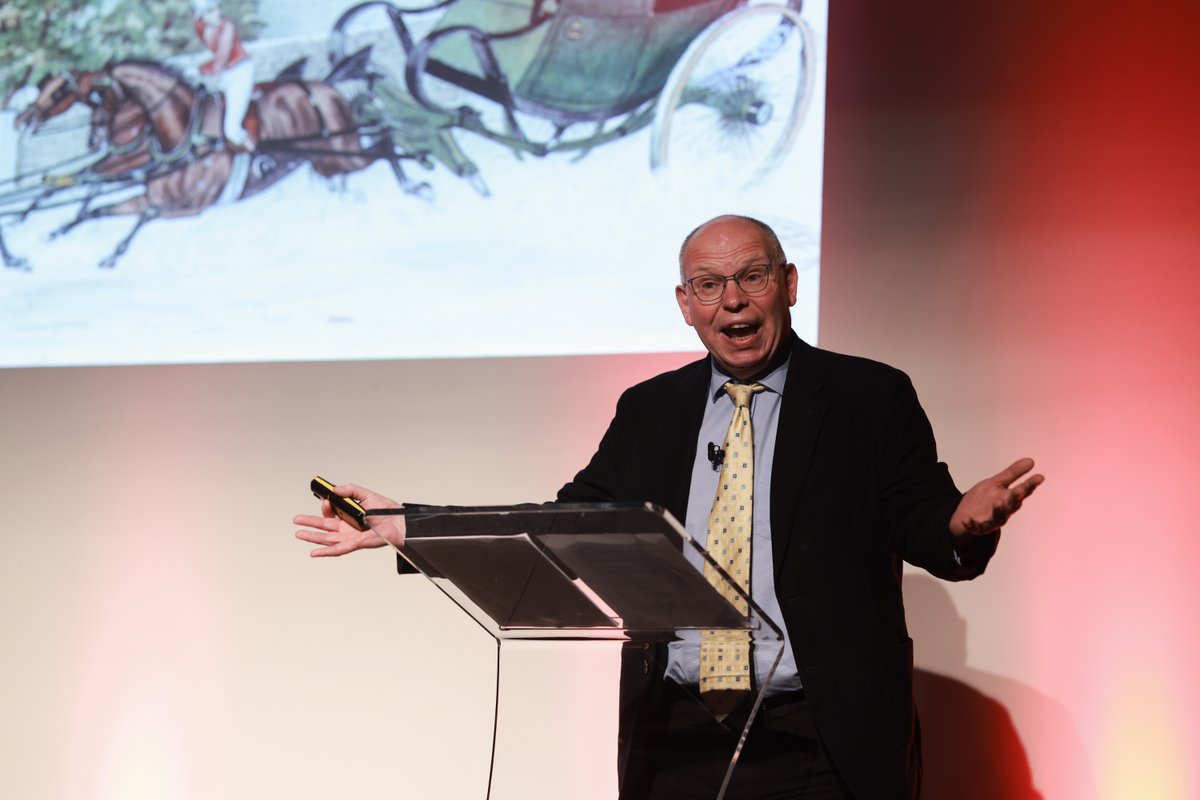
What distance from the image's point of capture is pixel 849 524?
6.36 ft

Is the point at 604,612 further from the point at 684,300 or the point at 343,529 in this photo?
the point at 684,300

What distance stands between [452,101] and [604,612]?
203cm

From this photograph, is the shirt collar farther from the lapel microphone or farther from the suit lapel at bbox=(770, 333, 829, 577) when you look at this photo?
the lapel microphone

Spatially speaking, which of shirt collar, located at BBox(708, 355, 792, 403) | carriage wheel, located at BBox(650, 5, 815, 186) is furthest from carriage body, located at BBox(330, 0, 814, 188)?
shirt collar, located at BBox(708, 355, 792, 403)

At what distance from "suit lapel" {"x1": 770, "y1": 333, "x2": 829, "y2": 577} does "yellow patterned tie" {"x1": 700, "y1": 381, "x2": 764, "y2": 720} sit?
0.04 m

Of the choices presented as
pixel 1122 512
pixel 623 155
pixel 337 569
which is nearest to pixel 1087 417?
pixel 1122 512

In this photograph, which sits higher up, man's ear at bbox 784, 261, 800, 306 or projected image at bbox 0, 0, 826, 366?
projected image at bbox 0, 0, 826, 366

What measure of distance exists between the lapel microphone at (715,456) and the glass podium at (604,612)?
1.38ft

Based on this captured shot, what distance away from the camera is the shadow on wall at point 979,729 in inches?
105

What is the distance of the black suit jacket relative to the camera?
68.9 inches

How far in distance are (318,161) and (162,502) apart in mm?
1085

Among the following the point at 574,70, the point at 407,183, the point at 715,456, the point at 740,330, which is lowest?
the point at 715,456

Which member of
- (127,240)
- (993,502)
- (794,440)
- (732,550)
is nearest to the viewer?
(993,502)

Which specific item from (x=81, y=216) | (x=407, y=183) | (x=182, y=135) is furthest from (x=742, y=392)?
(x=81, y=216)
